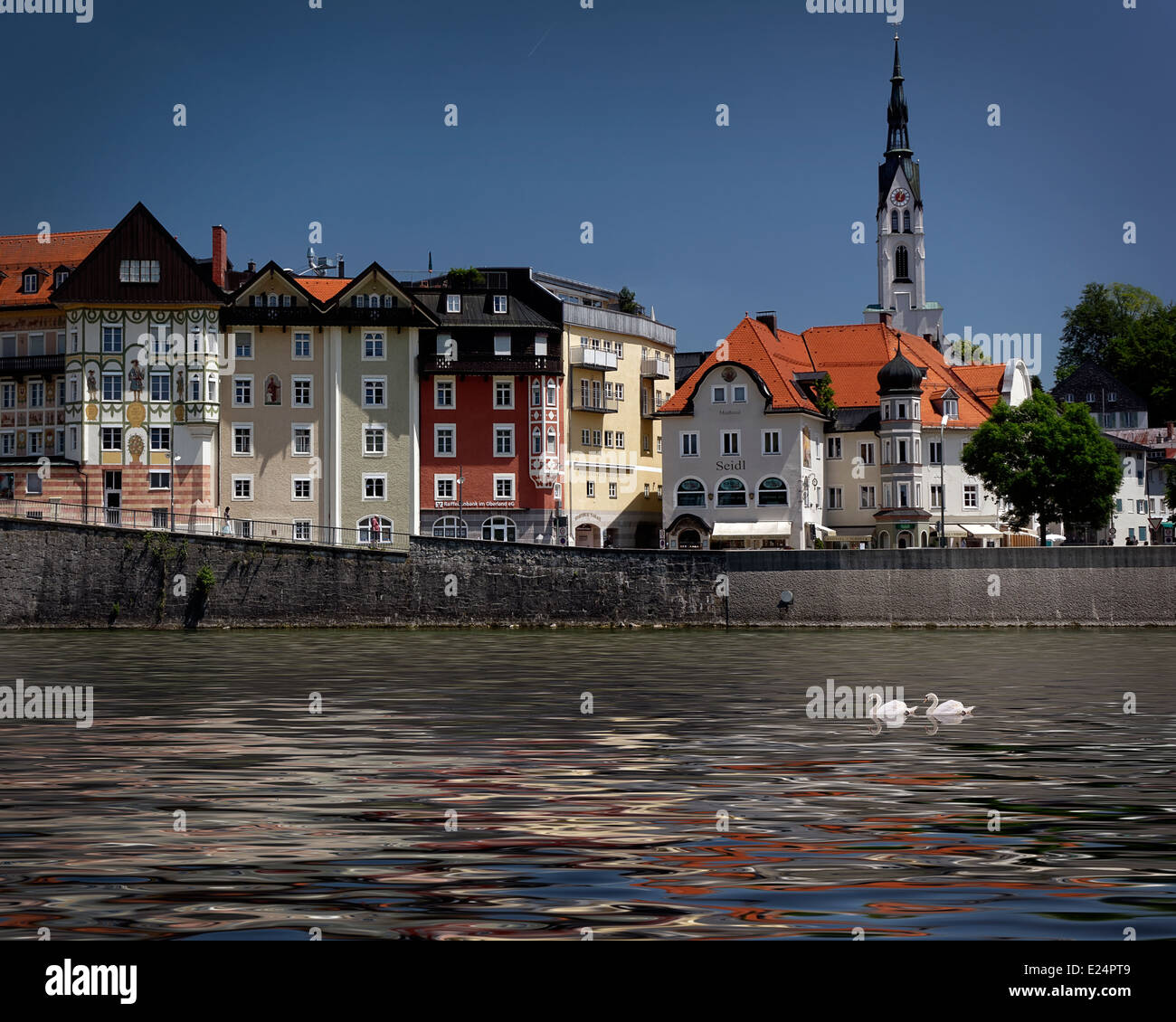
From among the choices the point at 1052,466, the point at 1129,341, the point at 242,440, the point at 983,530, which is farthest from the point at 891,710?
the point at 1129,341

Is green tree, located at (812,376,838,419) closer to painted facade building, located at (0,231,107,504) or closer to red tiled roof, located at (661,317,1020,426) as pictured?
red tiled roof, located at (661,317,1020,426)

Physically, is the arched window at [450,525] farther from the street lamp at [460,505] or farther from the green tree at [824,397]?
the green tree at [824,397]

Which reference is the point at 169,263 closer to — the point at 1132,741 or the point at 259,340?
the point at 259,340

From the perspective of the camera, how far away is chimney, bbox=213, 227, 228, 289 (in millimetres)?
94250

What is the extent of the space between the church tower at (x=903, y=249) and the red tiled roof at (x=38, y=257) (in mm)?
75586

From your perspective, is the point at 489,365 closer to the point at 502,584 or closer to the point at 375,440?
the point at 375,440

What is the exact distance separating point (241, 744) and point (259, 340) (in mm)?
66113

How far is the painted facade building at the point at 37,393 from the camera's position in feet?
281

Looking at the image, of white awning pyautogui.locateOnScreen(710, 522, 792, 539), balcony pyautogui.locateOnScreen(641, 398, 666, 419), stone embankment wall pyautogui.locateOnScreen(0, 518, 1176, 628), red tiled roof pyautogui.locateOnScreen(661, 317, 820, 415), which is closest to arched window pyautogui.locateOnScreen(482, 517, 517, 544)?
white awning pyautogui.locateOnScreen(710, 522, 792, 539)

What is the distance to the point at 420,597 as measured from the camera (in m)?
75.0

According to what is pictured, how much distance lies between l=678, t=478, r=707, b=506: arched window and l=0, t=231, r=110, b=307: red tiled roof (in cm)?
3693

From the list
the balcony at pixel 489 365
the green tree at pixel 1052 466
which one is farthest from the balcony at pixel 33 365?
the green tree at pixel 1052 466

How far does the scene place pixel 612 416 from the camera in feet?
325
